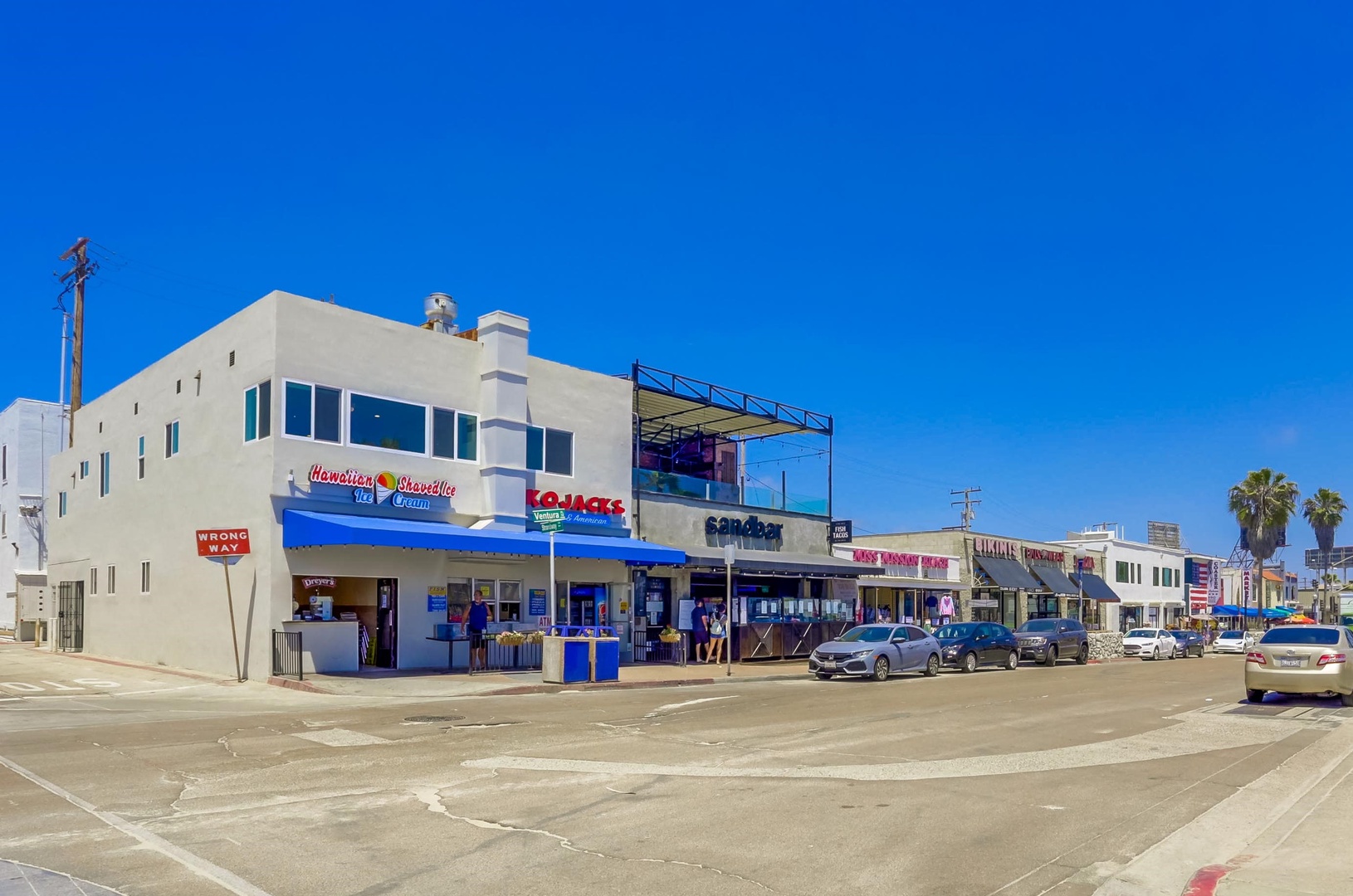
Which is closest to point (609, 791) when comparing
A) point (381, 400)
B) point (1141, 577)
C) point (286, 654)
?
point (286, 654)

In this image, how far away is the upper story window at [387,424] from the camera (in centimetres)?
2517

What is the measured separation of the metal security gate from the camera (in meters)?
33.7

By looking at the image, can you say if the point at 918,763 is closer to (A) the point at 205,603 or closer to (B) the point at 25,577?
(A) the point at 205,603

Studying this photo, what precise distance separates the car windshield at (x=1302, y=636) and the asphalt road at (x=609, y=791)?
4.27 ft

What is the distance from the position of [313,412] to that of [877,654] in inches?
→ 567

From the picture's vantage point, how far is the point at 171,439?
94.5 ft

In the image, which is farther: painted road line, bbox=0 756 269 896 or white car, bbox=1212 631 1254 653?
white car, bbox=1212 631 1254 653

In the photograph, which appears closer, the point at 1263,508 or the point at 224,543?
the point at 224,543

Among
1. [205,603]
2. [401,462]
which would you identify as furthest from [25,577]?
[401,462]

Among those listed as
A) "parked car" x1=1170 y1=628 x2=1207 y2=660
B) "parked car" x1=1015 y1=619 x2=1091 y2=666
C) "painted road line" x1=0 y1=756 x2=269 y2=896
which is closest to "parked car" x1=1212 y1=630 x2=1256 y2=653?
"parked car" x1=1170 y1=628 x2=1207 y2=660

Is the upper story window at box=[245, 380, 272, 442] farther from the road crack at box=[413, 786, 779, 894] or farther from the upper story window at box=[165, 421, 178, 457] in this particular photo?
the road crack at box=[413, 786, 779, 894]

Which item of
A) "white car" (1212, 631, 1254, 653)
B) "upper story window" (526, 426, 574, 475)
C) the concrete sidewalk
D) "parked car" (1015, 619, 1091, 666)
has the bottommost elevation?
"white car" (1212, 631, 1254, 653)

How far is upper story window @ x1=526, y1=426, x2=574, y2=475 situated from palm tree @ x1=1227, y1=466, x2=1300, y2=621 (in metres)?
61.2

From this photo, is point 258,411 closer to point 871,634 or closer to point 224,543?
point 224,543
